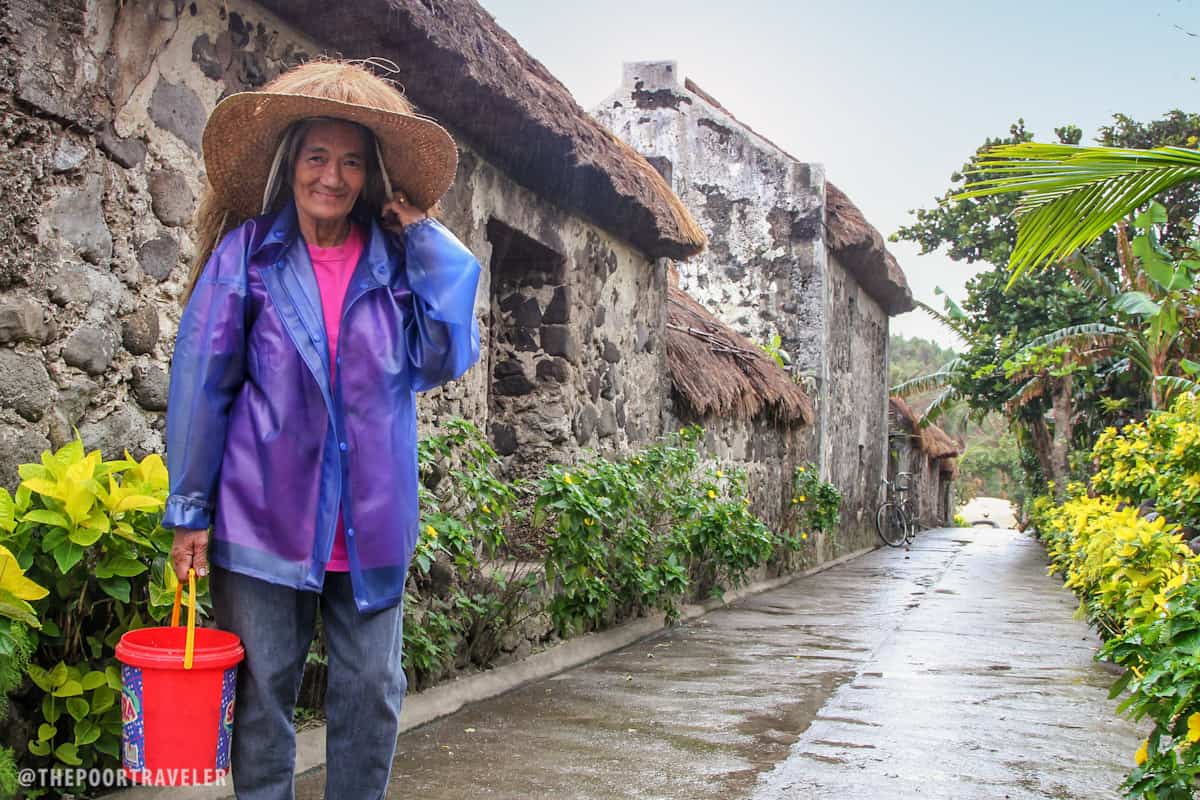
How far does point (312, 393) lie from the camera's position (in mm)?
2250

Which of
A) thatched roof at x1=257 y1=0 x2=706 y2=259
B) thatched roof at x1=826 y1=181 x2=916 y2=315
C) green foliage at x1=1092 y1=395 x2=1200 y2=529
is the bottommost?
green foliage at x1=1092 y1=395 x2=1200 y2=529

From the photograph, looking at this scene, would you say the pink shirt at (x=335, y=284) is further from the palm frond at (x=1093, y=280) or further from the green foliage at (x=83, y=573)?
the palm frond at (x=1093, y=280)

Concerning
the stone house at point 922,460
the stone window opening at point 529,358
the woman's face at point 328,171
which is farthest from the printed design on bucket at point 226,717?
the stone house at point 922,460

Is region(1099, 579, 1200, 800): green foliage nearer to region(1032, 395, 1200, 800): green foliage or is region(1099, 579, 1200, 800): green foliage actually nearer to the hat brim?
region(1032, 395, 1200, 800): green foliage

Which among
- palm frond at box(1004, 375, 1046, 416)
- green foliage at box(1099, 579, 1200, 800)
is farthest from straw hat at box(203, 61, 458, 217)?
palm frond at box(1004, 375, 1046, 416)

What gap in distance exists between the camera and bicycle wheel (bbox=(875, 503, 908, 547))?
717 inches

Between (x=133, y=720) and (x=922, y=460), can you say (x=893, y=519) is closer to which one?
(x=922, y=460)

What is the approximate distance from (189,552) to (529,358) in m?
4.40

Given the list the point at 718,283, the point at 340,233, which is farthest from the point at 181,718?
the point at 718,283

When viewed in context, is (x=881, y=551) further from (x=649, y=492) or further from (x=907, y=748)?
(x=907, y=748)

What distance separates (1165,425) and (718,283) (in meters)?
7.21

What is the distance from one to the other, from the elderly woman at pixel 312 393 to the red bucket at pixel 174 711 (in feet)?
0.47

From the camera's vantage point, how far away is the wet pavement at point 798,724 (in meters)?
3.45

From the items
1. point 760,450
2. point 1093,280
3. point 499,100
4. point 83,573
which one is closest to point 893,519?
point 1093,280
